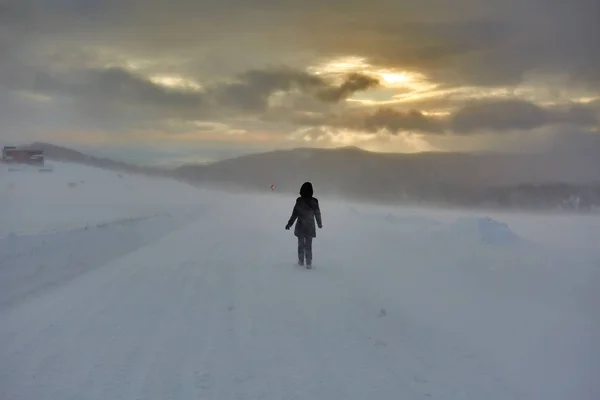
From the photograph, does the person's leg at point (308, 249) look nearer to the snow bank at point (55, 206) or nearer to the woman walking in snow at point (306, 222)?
the woman walking in snow at point (306, 222)

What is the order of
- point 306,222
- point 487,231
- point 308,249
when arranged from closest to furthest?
point 308,249 → point 306,222 → point 487,231

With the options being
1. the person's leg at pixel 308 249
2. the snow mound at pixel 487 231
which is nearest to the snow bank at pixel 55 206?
the person's leg at pixel 308 249

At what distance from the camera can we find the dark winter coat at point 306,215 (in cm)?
1391

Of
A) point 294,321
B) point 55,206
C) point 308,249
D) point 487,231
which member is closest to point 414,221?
point 487,231

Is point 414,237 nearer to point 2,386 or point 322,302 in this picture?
point 322,302

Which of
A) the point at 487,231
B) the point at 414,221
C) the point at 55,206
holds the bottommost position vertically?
the point at 414,221

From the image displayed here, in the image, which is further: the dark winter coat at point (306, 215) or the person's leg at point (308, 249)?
the dark winter coat at point (306, 215)

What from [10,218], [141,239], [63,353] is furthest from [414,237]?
[10,218]

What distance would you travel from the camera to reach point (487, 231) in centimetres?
1923

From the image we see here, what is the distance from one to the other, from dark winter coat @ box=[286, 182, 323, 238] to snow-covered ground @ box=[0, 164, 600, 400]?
1.02 m

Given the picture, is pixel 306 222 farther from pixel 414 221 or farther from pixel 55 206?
pixel 55 206

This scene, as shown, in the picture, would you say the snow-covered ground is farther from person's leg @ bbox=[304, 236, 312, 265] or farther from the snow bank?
the snow bank

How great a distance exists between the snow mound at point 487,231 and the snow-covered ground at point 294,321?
0.58 metres

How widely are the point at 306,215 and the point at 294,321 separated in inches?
227
